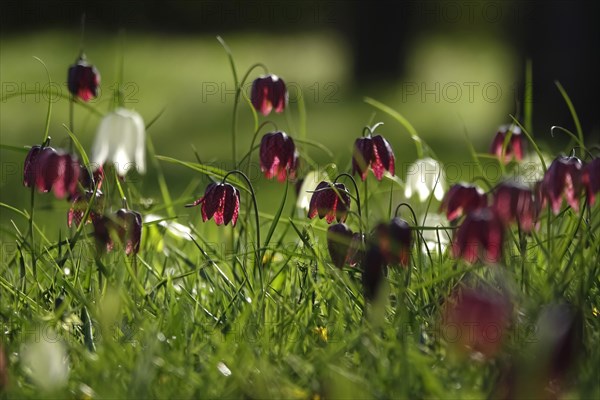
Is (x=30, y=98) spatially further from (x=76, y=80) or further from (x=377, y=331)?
(x=377, y=331)

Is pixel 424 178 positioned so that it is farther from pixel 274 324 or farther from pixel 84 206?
pixel 84 206

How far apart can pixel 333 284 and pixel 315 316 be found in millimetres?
75

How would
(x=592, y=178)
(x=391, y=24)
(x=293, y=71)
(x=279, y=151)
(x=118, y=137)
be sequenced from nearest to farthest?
1. (x=592, y=178)
2. (x=118, y=137)
3. (x=279, y=151)
4. (x=391, y=24)
5. (x=293, y=71)

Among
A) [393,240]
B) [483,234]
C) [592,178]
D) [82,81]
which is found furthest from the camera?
[82,81]

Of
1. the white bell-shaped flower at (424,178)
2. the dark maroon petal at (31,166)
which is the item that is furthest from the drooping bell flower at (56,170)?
the white bell-shaped flower at (424,178)

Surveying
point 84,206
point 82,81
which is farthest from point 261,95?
point 84,206

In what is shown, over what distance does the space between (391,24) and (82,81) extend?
8.66 m

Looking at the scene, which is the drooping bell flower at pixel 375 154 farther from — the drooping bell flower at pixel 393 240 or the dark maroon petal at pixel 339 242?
the drooping bell flower at pixel 393 240

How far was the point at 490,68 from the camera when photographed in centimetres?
1569

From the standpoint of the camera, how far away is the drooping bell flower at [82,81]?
2.29m

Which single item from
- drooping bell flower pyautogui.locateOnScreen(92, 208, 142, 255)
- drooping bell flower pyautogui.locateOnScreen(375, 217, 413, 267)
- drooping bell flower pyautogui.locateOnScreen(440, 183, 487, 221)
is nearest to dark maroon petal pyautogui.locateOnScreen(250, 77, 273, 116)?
drooping bell flower pyautogui.locateOnScreen(92, 208, 142, 255)

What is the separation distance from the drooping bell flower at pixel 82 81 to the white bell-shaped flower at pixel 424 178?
0.72 metres

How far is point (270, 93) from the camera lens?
2301mm

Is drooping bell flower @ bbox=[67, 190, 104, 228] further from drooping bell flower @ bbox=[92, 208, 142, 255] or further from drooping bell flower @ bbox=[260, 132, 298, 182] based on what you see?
drooping bell flower @ bbox=[260, 132, 298, 182]
